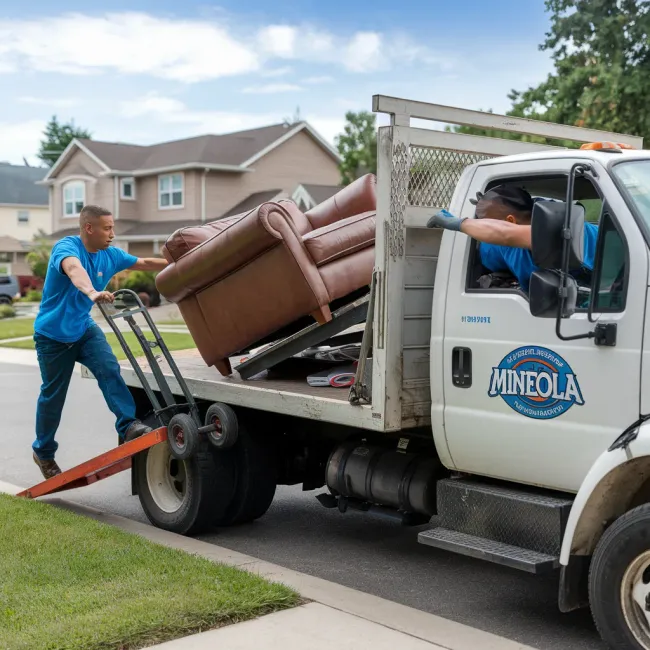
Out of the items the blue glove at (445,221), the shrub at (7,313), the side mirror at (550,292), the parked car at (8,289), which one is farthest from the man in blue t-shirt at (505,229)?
the parked car at (8,289)

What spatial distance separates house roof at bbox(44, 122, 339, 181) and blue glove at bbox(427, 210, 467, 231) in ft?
127

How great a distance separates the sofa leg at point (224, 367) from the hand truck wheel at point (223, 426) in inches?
15.9

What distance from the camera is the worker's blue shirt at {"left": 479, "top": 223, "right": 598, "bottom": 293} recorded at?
192 inches

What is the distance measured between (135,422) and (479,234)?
3.16 meters

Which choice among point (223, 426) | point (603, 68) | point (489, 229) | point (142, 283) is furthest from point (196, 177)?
point (489, 229)

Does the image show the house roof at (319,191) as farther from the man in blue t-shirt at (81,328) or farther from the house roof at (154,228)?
the man in blue t-shirt at (81,328)

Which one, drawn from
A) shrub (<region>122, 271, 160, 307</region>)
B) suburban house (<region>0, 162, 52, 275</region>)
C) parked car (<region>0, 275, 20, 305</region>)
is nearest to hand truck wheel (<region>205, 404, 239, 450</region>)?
shrub (<region>122, 271, 160, 307</region>)

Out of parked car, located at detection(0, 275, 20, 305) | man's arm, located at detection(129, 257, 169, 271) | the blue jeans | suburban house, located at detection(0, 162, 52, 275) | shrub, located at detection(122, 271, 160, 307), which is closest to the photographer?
the blue jeans

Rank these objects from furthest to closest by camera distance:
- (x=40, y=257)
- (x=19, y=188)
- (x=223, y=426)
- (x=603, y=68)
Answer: (x=19, y=188)
(x=40, y=257)
(x=603, y=68)
(x=223, y=426)

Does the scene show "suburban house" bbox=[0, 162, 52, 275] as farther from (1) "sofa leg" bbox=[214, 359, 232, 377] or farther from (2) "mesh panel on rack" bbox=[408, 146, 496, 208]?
(2) "mesh panel on rack" bbox=[408, 146, 496, 208]

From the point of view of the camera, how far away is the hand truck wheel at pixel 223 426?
20.6ft

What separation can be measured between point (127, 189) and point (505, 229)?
44454 mm

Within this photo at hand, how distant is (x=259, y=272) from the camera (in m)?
6.18

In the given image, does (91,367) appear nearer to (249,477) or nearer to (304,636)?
(249,477)
